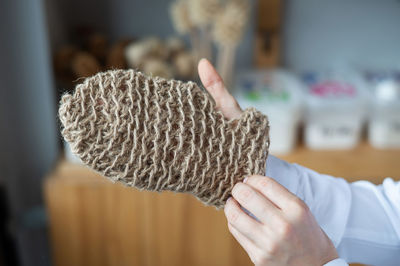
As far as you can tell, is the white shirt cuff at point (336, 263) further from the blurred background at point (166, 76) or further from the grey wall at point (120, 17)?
the grey wall at point (120, 17)

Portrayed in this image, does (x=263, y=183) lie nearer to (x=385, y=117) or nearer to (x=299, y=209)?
(x=299, y=209)

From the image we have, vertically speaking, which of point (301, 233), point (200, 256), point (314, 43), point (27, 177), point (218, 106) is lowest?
point (200, 256)

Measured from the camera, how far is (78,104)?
1.31ft

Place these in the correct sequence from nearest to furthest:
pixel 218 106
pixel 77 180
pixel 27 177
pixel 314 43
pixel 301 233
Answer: pixel 301 233 → pixel 218 106 → pixel 77 180 → pixel 27 177 → pixel 314 43

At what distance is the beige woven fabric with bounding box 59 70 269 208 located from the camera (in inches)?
15.8

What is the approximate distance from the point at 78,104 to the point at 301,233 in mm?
225

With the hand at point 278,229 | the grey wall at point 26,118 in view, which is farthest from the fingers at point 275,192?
the grey wall at point 26,118

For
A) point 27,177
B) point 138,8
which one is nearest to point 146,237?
point 27,177

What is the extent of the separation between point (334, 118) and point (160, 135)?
708 mm

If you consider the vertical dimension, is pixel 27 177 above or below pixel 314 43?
below

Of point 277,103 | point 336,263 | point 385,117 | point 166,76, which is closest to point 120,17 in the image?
point 166,76

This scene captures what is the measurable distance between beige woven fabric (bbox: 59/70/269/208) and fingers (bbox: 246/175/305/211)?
0.04 metres

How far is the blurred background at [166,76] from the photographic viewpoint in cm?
97

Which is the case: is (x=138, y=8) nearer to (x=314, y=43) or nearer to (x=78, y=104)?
(x=314, y=43)
